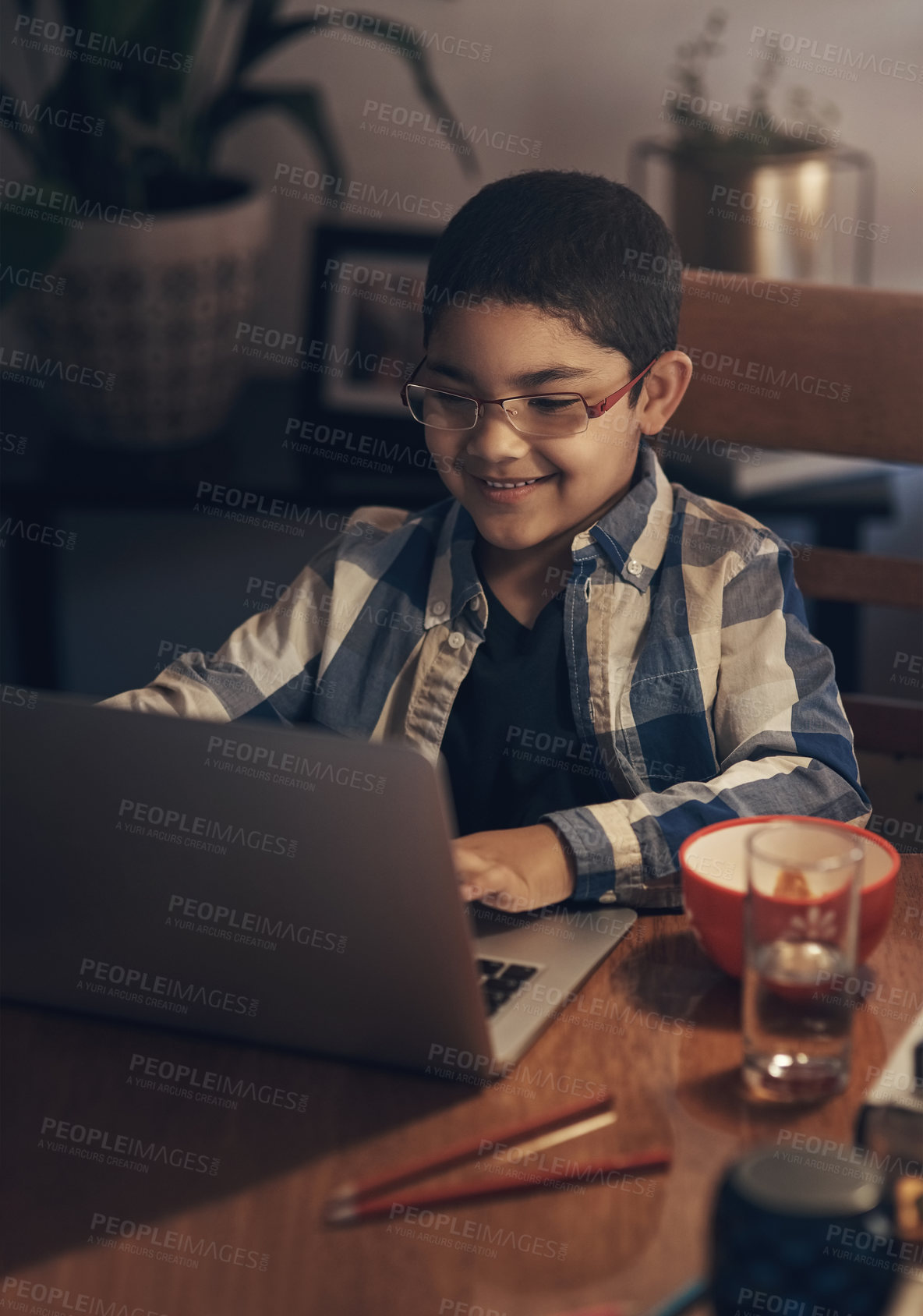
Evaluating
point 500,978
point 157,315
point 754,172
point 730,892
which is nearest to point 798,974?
point 730,892

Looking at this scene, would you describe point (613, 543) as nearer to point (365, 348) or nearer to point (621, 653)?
point (621, 653)

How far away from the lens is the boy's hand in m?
0.87

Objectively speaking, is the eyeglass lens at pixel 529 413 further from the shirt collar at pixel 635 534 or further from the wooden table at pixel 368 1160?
the wooden table at pixel 368 1160

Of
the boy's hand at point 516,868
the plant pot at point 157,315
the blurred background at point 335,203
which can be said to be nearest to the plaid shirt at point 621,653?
the boy's hand at point 516,868

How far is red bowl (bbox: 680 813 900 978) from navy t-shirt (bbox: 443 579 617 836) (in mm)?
352

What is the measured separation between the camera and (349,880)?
0.68 m

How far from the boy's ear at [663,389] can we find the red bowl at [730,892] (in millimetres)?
486

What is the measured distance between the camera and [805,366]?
4.14 feet

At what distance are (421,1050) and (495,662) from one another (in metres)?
0.55

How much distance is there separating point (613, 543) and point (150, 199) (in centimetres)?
128

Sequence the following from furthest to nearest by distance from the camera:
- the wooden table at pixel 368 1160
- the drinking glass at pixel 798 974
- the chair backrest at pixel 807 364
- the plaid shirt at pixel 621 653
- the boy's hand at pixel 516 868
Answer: the chair backrest at pixel 807 364, the plaid shirt at pixel 621 653, the boy's hand at pixel 516 868, the drinking glass at pixel 798 974, the wooden table at pixel 368 1160

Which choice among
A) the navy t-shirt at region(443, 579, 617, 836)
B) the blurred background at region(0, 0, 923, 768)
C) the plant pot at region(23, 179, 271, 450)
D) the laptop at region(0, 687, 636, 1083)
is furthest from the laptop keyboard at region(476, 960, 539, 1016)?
the plant pot at region(23, 179, 271, 450)

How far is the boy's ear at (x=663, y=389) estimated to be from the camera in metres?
1.18

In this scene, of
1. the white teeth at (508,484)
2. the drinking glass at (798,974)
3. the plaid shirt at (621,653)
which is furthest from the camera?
the white teeth at (508,484)
